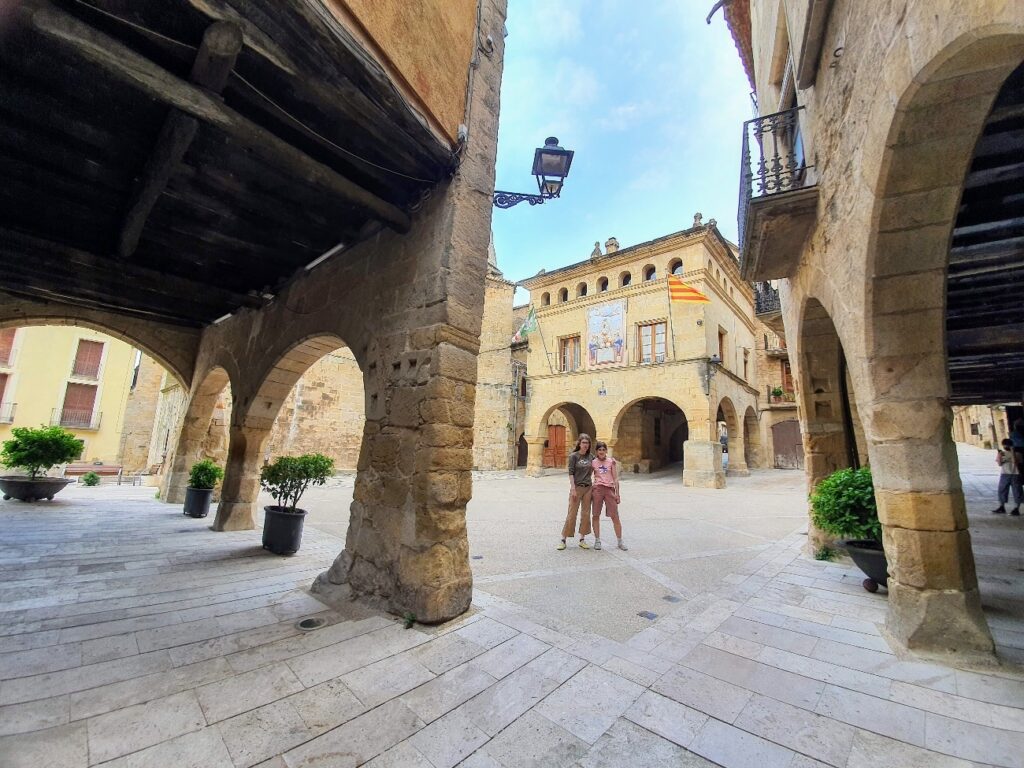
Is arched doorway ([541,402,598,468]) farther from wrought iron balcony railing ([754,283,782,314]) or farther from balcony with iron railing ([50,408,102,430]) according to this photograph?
balcony with iron railing ([50,408,102,430])

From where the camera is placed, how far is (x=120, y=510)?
750cm

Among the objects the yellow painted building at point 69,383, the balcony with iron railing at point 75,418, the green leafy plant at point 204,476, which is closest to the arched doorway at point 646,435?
the green leafy plant at point 204,476

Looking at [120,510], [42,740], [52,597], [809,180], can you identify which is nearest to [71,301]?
[120,510]

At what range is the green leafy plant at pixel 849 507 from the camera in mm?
3795

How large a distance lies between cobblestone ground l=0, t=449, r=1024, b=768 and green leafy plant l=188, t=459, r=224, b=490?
104 inches

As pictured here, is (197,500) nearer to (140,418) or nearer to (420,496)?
(420,496)

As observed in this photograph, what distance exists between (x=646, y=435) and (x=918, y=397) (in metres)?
17.6

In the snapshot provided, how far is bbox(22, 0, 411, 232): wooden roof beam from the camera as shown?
1937 mm

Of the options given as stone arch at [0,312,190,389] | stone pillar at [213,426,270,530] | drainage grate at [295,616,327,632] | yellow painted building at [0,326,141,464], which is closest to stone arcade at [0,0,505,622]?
drainage grate at [295,616,327,632]

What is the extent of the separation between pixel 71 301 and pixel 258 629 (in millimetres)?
7072

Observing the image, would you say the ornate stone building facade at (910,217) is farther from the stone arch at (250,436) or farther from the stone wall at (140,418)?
the stone wall at (140,418)

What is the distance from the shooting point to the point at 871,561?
3.63 meters

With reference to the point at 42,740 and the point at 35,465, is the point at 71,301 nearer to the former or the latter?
the point at 35,465

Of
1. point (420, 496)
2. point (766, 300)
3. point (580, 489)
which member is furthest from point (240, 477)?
point (766, 300)
